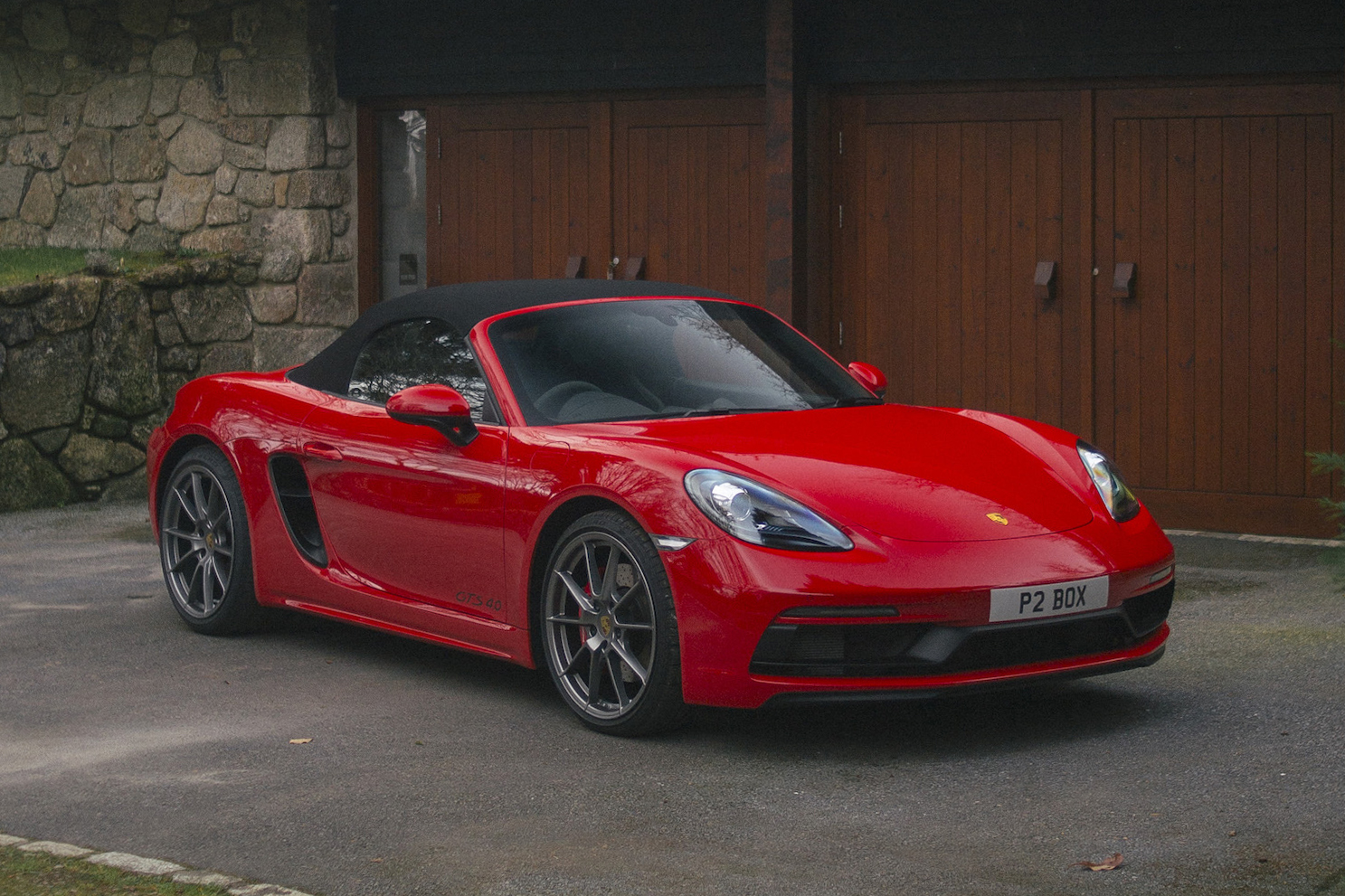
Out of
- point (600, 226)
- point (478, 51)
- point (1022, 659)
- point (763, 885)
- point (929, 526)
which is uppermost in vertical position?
point (478, 51)

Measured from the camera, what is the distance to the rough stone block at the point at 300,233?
480 inches

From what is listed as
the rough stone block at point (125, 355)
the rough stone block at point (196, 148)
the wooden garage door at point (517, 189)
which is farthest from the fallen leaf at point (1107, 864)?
the rough stone block at point (196, 148)

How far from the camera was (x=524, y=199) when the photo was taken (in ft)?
38.7

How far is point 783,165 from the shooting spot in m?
10.4

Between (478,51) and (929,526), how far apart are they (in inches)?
305

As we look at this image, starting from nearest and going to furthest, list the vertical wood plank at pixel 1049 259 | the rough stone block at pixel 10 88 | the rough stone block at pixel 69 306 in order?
the vertical wood plank at pixel 1049 259
the rough stone block at pixel 69 306
the rough stone block at pixel 10 88

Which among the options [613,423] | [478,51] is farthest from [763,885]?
[478,51]

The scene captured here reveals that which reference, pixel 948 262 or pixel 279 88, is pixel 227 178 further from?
pixel 948 262

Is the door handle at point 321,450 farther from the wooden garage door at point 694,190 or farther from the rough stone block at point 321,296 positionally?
the rough stone block at point 321,296

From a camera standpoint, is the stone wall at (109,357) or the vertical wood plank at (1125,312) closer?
the vertical wood plank at (1125,312)

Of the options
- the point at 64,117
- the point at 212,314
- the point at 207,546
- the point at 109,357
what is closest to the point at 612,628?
the point at 207,546

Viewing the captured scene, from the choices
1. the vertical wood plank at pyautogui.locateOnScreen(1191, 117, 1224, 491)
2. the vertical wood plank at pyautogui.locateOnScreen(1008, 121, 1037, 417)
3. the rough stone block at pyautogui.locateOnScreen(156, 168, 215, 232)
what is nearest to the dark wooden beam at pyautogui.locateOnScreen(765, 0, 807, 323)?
the vertical wood plank at pyautogui.locateOnScreen(1008, 121, 1037, 417)

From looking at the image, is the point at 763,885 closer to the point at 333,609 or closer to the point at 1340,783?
the point at 1340,783

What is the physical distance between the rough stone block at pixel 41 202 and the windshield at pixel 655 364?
800cm
